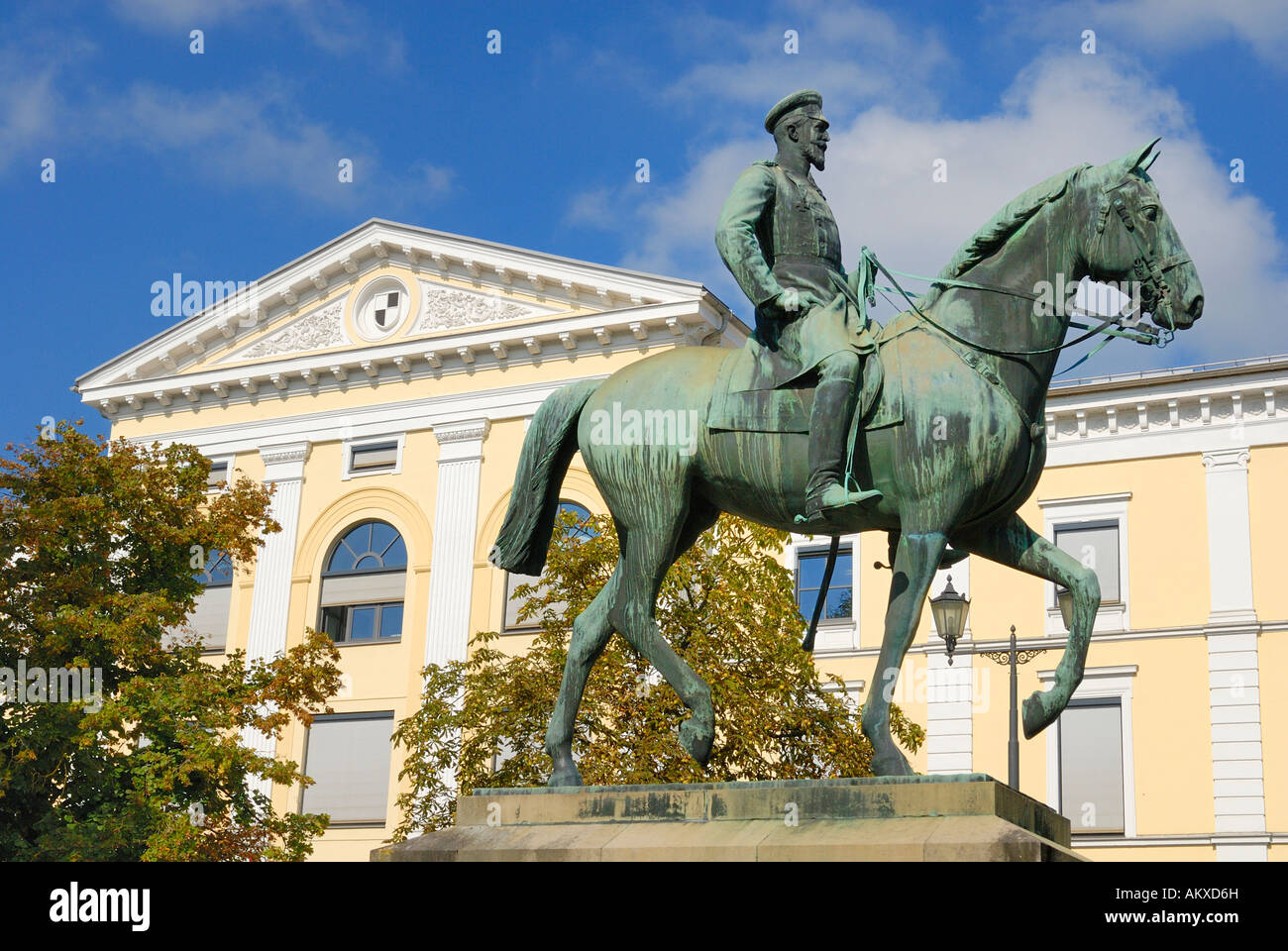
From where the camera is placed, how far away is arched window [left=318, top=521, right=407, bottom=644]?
37.2m

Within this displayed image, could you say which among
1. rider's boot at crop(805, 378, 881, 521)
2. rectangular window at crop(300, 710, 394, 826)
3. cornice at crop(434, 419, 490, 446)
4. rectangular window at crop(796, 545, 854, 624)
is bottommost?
rectangular window at crop(300, 710, 394, 826)

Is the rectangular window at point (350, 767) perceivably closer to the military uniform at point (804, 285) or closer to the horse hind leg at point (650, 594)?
the horse hind leg at point (650, 594)

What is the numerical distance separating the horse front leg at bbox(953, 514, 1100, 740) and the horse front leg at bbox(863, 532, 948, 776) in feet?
1.43

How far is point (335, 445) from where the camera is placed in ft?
128

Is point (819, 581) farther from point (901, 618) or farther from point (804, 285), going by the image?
point (901, 618)

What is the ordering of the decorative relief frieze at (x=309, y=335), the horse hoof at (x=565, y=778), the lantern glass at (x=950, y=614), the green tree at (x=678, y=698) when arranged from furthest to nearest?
the decorative relief frieze at (x=309, y=335) → the green tree at (x=678, y=698) → the lantern glass at (x=950, y=614) → the horse hoof at (x=565, y=778)

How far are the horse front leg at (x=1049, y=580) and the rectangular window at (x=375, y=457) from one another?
1228 inches

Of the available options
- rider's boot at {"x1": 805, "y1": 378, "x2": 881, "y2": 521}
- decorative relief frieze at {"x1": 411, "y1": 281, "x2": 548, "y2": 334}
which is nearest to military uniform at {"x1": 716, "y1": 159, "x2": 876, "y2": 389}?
rider's boot at {"x1": 805, "y1": 378, "x2": 881, "y2": 521}

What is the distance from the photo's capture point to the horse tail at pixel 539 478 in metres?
8.75

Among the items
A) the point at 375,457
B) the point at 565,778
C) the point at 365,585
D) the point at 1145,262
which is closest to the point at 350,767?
the point at 365,585

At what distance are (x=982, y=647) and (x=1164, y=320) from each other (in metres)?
25.9

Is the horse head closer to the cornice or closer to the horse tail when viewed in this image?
the horse tail

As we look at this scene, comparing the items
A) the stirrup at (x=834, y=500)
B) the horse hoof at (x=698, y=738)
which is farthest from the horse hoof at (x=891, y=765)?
the stirrup at (x=834, y=500)
